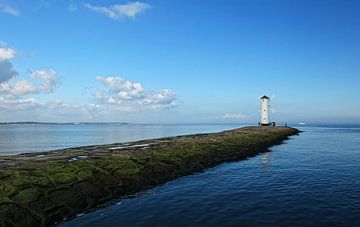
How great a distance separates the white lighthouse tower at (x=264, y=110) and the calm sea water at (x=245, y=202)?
64964mm

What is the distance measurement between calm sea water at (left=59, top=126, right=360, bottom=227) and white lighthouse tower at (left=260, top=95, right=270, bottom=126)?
64964mm

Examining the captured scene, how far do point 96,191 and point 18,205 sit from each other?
192 inches

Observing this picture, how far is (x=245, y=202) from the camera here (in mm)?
16859

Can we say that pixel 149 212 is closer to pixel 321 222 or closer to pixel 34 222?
pixel 34 222

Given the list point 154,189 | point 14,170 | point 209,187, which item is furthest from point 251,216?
point 14,170

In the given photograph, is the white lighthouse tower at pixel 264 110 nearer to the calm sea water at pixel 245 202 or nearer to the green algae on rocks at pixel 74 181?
the green algae on rocks at pixel 74 181

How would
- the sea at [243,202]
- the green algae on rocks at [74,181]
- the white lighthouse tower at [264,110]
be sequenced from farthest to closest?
1. the white lighthouse tower at [264,110]
2. the green algae on rocks at [74,181]
3. the sea at [243,202]

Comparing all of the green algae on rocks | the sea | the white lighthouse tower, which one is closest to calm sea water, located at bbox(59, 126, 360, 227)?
the sea

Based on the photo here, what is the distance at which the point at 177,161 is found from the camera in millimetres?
28484

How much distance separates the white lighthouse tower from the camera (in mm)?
90531

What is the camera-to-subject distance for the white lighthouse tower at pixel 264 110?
90.5 metres

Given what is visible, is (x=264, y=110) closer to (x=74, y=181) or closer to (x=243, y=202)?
(x=243, y=202)

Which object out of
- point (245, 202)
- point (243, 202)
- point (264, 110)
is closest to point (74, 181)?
point (243, 202)

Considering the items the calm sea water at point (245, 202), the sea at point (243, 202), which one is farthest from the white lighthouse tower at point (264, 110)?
the sea at point (243, 202)
